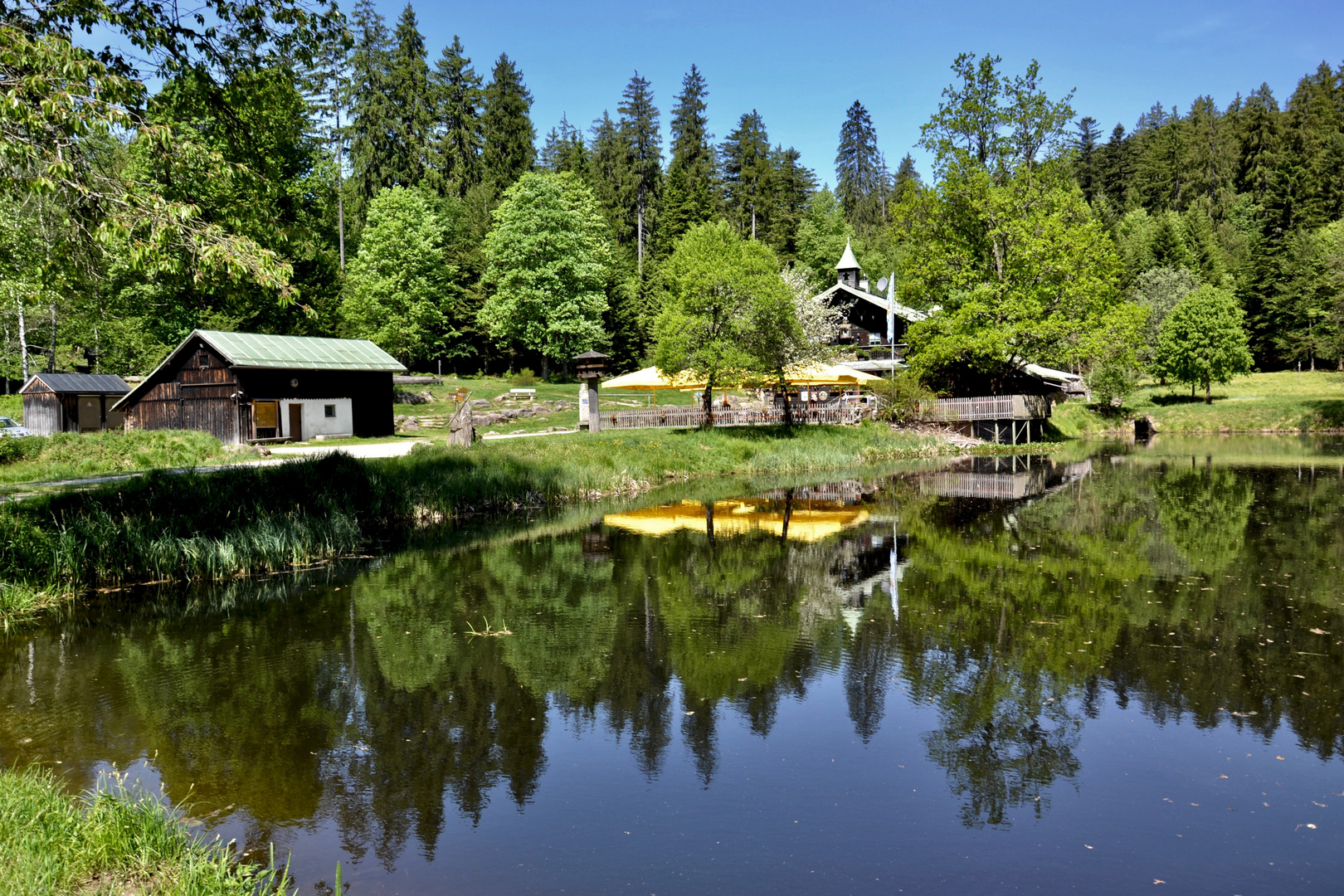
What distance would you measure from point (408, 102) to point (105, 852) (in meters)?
66.7

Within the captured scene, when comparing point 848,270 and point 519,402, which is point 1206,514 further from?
point 848,270

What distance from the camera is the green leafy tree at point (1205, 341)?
5147 cm

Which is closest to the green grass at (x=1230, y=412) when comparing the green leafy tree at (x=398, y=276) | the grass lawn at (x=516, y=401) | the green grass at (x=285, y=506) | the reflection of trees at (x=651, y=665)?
the grass lawn at (x=516, y=401)

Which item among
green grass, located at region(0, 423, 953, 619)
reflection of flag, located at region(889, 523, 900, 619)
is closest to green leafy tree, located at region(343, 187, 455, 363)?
green grass, located at region(0, 423, 953, 619)

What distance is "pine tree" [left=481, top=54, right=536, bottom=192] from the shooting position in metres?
66.2

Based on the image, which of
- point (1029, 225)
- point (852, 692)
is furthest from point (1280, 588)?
point (1029, 225)

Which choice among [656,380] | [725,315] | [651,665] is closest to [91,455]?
[656,380]

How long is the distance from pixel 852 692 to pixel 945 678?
1088 mm

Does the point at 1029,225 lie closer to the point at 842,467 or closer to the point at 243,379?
the point at 842,467

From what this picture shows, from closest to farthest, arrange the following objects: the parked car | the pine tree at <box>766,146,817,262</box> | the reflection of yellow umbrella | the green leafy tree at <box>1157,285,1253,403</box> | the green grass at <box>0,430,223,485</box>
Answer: the green grass at <box>0,430,223,485</box>, the parked car, the reflection of yellow umbrella, the green leafy tree at <box>1157,285,1253,403</box>, the pine tree at <box>766,146,817,262</box>

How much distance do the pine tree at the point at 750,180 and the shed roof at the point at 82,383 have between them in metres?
47.1

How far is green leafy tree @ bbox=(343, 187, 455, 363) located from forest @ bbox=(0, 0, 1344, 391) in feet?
0.64

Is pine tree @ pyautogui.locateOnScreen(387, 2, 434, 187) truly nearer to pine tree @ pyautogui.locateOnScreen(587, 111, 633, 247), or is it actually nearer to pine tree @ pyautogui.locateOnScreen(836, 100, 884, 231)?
pine tree @ pyautogui.locateOnScreen(587, 111, 633, 247)

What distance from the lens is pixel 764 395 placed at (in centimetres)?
4462
